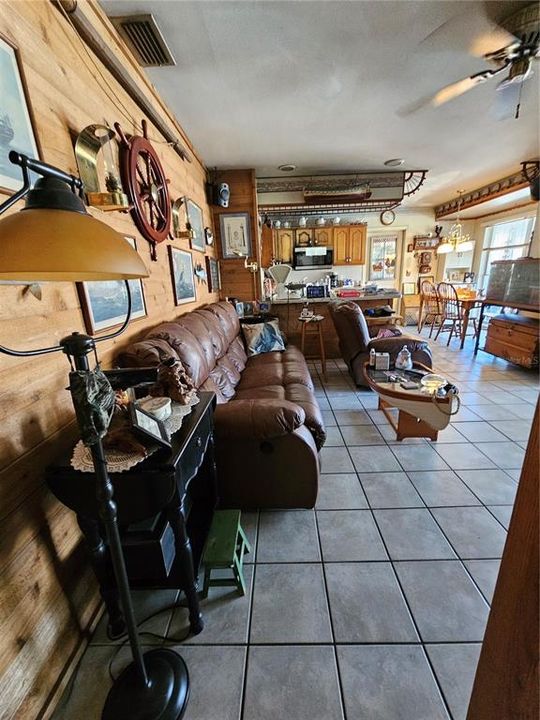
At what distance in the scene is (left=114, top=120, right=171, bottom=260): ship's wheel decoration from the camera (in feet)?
5.82

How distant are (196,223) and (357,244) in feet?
15.3

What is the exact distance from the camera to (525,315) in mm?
3977

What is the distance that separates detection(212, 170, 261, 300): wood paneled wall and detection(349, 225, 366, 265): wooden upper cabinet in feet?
11.1

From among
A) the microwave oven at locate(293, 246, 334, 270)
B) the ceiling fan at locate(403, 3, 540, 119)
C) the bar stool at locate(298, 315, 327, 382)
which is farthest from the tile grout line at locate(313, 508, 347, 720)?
the microwave oven at locate(293, 246, 334, 270)

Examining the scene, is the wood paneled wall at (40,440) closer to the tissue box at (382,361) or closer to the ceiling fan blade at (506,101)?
the tissue box at (382,361)

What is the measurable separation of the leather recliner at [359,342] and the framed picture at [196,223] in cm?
169

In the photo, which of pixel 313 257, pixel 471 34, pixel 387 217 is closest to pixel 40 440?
pixel 471 34

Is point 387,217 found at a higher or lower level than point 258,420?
higher

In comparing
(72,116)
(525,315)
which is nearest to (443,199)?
(525,315)

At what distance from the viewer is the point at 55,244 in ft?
1.95

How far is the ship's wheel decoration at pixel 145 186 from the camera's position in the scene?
177cm

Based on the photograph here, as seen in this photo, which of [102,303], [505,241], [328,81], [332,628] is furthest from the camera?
[505,241]

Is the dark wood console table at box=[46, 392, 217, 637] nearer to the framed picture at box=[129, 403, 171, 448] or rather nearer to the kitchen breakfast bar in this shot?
the framed picture at box=[129, 403, 171, 448]

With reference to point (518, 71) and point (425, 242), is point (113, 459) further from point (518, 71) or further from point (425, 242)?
point (425, 242)
